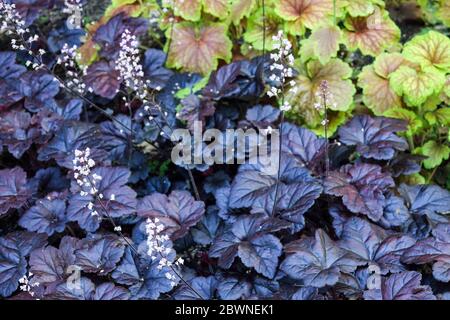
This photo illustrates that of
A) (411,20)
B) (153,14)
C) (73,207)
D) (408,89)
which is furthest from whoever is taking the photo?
(411,20)

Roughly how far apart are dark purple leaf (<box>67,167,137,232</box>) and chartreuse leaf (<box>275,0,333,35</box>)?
45.5 inches

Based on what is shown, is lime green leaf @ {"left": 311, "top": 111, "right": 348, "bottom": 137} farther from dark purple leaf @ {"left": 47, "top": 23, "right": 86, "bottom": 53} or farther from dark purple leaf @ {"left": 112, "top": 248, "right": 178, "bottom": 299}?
dark purple leaf @ {"left": 47, "top": 23, "right": 86, "bottom": 53}

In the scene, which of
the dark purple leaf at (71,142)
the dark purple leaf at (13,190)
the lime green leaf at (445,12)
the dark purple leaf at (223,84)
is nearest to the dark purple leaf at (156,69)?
the dark purple leaf at (223,84)

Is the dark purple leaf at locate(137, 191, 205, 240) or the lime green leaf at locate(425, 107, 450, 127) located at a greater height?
the lime green leaf at locate(425, 107, 450, 127)

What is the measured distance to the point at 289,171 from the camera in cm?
269

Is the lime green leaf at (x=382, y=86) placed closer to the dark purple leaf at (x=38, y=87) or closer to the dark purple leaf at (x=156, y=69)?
the dark purple leaf at (x=156, y=69)

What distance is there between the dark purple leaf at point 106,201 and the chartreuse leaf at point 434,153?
4.85 feet

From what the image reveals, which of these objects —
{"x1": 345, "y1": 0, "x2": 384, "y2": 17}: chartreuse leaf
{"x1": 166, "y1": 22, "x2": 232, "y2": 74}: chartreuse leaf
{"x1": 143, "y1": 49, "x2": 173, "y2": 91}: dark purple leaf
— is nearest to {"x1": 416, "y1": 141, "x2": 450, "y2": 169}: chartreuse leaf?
{"x1": 345, "y1": 0, "x2": 384, "y2": 17}: chartreuse leaf

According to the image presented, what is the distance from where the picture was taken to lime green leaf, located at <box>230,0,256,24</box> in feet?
10.5

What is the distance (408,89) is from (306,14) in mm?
663

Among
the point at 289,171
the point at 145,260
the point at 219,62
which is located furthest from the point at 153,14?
the point at 145,260

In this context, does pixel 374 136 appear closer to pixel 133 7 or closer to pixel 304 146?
pixel 304 146

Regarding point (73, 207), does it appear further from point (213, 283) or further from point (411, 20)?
point (411, 20)

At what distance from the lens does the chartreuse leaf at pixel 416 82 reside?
2852 mm
